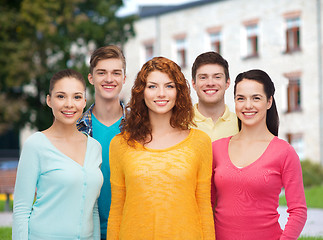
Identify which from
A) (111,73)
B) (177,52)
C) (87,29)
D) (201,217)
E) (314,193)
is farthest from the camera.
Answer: (177,52)

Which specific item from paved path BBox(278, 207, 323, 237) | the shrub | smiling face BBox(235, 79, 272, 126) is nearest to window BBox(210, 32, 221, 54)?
the shrub

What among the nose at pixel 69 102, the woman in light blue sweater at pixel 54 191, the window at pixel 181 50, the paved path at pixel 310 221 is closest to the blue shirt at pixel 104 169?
the woman in light blue sweater at pixel 54 191

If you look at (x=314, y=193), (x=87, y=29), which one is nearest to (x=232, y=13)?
(x=87, y=29)

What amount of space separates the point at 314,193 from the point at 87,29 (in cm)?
1089

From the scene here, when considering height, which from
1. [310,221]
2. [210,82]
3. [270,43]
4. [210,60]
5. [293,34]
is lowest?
[310,221]

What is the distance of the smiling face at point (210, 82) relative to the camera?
190 inches

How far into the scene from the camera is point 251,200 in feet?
Answer: 13.2

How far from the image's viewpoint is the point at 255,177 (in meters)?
4.00

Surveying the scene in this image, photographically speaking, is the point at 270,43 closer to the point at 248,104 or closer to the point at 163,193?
the point at 248,104

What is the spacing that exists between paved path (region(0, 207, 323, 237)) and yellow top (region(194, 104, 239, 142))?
458cm

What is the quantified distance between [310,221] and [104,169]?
8.18 m

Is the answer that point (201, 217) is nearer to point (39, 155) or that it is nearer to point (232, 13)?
point (39, 155)

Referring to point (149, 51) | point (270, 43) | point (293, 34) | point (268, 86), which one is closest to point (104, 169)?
point (268, 86)

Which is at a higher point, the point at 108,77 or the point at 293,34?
the point at 293,34
